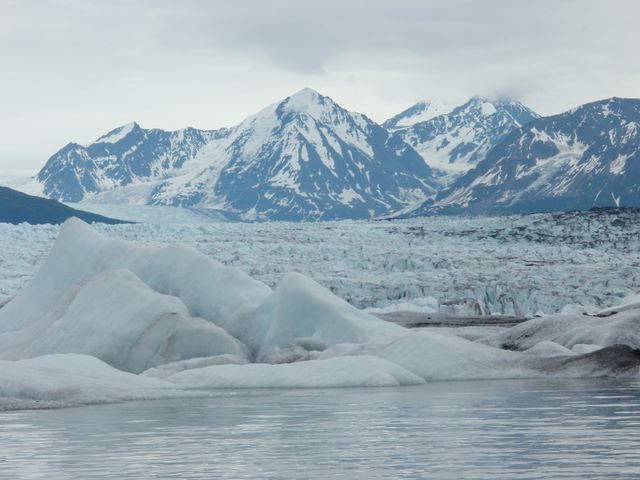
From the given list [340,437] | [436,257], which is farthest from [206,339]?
[436,257]

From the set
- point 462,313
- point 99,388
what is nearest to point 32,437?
point 99,388

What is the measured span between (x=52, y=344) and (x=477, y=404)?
15261 millimetres

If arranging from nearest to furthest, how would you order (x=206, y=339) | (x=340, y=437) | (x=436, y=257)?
(x=340, y=437), (x=206, y=339), (x=436, y=257)

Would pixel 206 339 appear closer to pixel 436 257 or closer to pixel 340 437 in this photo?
pixel 340 437

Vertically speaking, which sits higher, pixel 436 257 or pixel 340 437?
pixel 436 257

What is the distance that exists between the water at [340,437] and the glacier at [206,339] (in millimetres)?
2695

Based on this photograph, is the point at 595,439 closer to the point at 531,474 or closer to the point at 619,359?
the point at 531,474

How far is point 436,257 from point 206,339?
4413cm

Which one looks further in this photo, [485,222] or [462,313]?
[485,222]

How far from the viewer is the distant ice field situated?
210 ft

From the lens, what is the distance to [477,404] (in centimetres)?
2044

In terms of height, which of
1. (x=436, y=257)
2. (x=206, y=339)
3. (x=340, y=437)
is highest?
(x=436, y=257)

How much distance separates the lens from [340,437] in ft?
50.6

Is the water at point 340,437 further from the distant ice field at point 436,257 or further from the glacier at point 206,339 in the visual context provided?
the distant ice field at point 436,257
